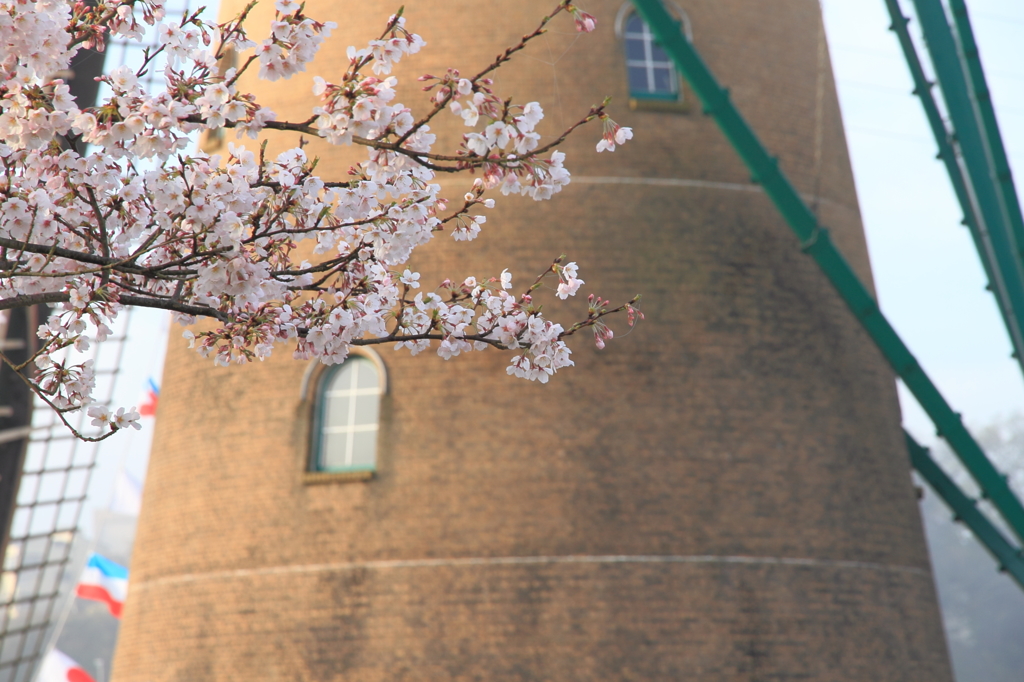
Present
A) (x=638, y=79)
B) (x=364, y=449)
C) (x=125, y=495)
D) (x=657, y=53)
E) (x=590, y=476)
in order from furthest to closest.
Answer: (x=125, y=495) < (x=657, y=53) < (x=638, y=79) < (x=364, y=449) < (x=590, y=476)

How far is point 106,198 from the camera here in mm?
3891

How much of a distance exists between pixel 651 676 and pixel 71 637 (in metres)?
60.3

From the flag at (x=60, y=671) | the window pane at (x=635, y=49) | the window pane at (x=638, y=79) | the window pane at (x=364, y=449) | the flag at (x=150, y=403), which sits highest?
the window pane at (x=635, y=49)

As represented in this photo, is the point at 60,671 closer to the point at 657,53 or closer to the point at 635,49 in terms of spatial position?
the point at 635,49

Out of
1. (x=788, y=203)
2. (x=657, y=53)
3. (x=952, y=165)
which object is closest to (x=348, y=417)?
(x=788, y=203)

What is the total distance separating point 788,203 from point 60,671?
12.3m

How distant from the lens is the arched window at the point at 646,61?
1078 cm

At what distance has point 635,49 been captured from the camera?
10.9m

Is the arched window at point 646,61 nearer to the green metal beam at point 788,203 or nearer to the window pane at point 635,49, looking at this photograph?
the window pane at point 635,49

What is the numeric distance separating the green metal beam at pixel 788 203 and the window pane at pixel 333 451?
5.02 meters

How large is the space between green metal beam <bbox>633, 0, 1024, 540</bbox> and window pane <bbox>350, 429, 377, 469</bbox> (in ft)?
15.6

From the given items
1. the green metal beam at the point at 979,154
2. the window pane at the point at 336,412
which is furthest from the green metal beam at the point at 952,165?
the window pane at the point at 336,412

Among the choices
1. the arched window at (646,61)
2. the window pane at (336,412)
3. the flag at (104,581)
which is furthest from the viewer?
the flag at (104,581)

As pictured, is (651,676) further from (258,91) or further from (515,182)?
(258,91)
